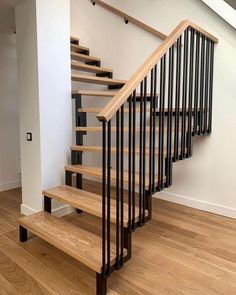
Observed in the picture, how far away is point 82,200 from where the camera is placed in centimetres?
226

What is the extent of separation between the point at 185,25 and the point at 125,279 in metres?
2.03

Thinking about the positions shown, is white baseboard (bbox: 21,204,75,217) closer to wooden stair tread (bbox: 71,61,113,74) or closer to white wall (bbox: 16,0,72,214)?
white wall (bbox: 16,0,72,214)

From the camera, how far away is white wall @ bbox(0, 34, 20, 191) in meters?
3.50

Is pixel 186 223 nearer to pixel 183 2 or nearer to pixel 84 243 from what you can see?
pixel 84 243

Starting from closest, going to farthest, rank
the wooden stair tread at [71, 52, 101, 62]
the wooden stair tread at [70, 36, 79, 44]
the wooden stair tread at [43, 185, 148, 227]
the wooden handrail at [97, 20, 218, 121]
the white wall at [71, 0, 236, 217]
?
1. the wooden handrail at [97, 20, 218, 121]
2. the wooden stair tread at [43, 185, 148, 227]
3. the white wall at [71, 0, 236, 217]
4. the wooden stair tread at [71, 52, 101, 62]
5. the wooden stair tread at [70, 36, 79, 44]

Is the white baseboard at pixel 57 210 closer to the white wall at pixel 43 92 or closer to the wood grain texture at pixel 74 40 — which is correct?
the white wall at pixel 43 92

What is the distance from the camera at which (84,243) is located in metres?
1.87

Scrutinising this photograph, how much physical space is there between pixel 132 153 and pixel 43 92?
1.23 m

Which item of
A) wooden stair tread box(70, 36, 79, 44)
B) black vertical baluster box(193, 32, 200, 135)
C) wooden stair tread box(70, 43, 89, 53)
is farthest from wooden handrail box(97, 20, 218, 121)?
wooden stair tread box(70, 36, 79, 44)

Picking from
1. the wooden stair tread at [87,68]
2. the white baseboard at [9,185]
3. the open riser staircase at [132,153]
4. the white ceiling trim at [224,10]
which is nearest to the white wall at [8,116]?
the white baseboard at [9,185]

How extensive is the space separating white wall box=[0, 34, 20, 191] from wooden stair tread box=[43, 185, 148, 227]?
141 centimetres

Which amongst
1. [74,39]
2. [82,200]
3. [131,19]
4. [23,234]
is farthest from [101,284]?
[74,39]

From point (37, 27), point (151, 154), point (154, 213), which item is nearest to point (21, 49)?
point (37, 27)

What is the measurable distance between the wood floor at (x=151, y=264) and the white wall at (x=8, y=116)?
110 cm
